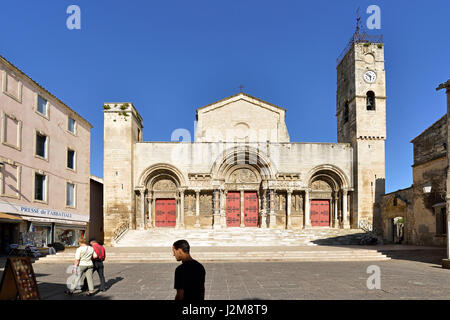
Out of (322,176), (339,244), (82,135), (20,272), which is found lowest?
(339,244)

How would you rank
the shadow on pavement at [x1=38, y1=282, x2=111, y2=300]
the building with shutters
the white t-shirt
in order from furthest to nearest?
the building with shutters < the white t-shirt < the shadow on pavement at [x1=38, y1=282, x2=111, y2=300]

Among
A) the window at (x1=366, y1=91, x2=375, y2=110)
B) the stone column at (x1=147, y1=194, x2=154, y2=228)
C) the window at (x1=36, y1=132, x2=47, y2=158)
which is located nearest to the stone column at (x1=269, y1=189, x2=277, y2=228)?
the stone column at (x1=147, y1=194, x2=154, y2=228)

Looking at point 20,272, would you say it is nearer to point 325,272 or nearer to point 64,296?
point 64,296

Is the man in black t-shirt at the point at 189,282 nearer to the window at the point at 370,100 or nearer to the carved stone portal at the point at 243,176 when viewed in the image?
the carved stone portal at the point at 243,176

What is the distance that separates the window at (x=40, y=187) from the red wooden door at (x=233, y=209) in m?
12.8

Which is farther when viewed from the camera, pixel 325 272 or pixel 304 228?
pixel 304 228

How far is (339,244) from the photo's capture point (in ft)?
73.9

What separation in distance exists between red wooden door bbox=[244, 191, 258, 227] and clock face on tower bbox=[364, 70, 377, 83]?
12.1 meters

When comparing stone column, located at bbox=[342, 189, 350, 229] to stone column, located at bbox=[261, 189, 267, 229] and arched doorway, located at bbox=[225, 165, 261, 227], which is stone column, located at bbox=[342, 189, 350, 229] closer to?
stone column, located at bbox=[261, 189, 267, 229]

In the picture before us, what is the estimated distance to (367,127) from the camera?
2617 centimetres

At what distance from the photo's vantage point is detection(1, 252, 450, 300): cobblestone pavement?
312 inches

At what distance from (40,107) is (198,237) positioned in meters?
12.1

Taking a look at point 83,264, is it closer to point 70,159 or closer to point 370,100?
point 70,159

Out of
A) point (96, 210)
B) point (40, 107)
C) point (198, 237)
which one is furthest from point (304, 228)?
point (40, 107)
